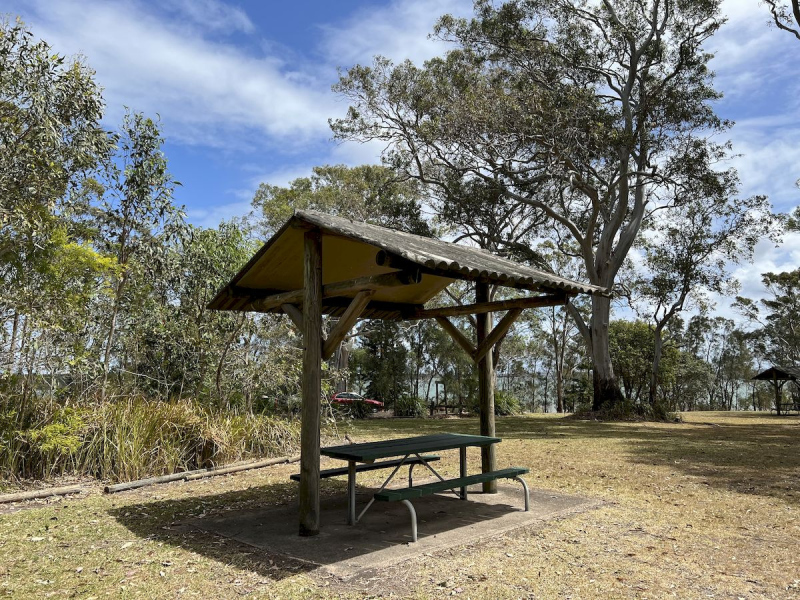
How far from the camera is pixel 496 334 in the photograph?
20.6 ft

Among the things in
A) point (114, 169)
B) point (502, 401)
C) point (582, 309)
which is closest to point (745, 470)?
point (114, 169)

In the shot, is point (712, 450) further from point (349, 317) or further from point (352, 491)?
point (349, 317)

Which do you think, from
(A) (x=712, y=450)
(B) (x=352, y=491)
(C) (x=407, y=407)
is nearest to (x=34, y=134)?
(B) (x=352, y=491)

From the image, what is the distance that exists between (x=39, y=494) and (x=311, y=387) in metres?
3.71

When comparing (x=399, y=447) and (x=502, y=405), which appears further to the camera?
(x=502, y=405)

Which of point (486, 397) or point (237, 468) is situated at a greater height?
point (486, 397)

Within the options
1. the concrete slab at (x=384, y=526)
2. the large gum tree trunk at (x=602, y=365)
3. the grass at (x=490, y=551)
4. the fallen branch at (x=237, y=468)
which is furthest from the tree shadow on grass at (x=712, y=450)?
the fallen branch at (x=237, y=468)

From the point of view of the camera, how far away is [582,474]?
7.86 metres

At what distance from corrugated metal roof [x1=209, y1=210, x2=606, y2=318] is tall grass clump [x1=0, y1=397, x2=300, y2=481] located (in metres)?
Answer: 2.29

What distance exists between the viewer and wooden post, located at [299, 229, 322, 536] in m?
4.83

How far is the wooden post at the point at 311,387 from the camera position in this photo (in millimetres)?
4828

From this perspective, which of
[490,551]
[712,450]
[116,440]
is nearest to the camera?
[490,551]

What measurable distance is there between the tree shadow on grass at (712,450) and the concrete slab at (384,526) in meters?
2.76

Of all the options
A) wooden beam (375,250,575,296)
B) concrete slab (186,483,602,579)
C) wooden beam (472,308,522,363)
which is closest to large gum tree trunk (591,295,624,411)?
concrete slab (186,483,602,579)
